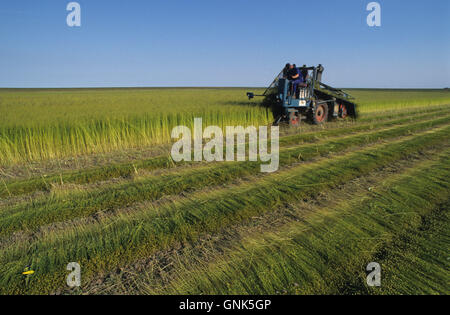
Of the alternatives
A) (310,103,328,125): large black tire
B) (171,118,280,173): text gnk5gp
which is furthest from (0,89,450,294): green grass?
(310,103,328,125): large black tire

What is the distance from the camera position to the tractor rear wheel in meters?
13.8

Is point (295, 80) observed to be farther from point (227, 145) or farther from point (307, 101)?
point (227, 145)

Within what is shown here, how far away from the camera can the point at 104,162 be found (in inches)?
292

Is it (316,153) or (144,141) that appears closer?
(316,153)

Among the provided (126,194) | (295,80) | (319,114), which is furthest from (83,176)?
(319,114)

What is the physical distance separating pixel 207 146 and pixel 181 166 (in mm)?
2366

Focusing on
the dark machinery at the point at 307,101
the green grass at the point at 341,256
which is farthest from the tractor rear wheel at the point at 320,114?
the green grass at the point at 341,256

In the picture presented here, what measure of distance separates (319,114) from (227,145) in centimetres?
758

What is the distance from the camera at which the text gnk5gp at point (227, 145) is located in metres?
7.38

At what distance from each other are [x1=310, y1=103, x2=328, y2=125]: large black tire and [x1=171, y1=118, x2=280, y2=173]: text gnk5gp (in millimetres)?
2615

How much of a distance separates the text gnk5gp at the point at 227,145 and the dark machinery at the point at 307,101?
1.25m
